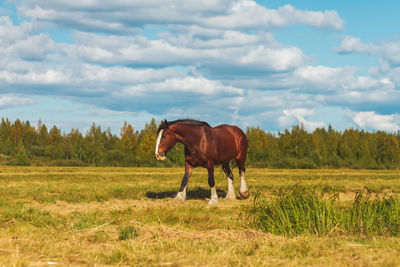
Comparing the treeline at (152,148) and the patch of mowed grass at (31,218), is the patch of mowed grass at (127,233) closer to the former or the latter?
the patch of mowed grass at (31,218)

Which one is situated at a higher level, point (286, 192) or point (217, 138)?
point (217, 138)

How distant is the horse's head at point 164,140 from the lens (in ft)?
46.6

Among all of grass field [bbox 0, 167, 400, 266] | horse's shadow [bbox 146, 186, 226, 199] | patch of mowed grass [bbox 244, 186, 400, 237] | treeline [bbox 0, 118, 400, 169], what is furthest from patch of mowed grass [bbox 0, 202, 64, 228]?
treeline [bbox 0, 118, 400, 169]

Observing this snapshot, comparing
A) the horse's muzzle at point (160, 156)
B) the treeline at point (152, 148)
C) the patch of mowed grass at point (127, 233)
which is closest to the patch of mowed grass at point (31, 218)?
the patch of mowed grass at point (127, 233)

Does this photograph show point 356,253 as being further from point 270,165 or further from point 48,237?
point 270,165

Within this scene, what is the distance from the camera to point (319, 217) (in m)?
9.28

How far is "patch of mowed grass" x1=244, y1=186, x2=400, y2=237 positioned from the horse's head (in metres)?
4.83

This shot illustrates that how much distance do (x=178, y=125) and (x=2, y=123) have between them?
139 meters

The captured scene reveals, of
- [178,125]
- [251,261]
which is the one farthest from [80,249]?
[178,125]

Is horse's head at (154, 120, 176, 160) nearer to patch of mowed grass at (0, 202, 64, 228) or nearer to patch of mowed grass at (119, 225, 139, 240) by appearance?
patch of mowed grass at (0, 202, 64, 228)

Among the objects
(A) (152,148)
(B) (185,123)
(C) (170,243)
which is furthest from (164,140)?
(A) (152,148)

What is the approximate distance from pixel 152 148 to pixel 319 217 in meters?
83.9

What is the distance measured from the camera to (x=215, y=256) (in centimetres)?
646

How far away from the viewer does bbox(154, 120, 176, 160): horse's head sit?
14.2 meters
